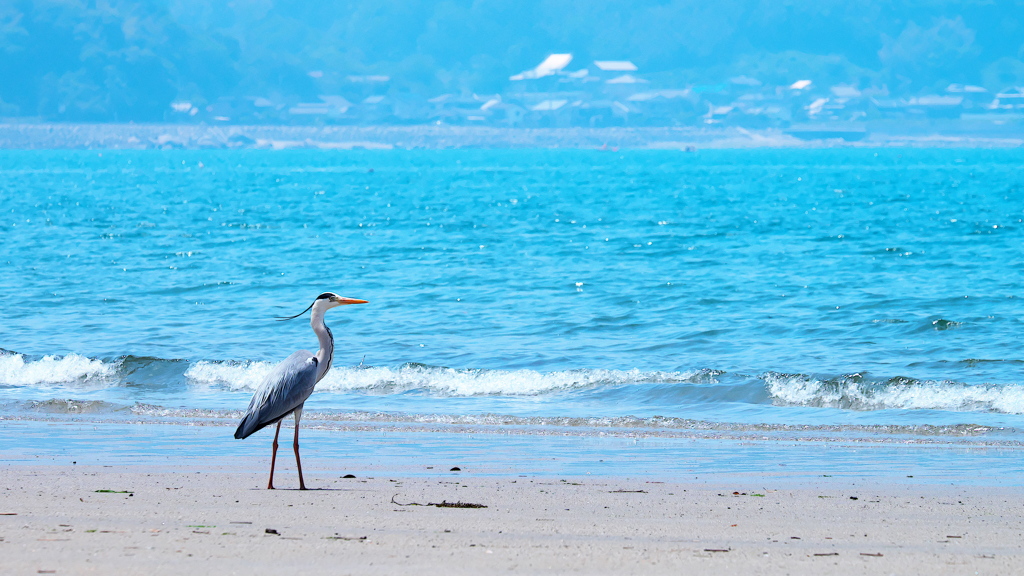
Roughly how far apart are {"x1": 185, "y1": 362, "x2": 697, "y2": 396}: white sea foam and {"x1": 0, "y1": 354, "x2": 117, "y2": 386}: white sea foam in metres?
1.14

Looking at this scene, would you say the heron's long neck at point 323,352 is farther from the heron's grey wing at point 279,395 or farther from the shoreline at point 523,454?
the shoreline at point 523,454

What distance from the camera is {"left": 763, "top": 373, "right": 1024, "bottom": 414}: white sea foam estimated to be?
12117 mm

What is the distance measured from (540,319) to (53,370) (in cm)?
708

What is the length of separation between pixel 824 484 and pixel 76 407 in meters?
7.81

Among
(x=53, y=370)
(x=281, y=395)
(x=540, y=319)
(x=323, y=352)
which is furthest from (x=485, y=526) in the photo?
(x=540, y=319)

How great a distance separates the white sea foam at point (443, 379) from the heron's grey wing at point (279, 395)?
5840mm

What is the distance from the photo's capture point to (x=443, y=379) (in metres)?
13.8

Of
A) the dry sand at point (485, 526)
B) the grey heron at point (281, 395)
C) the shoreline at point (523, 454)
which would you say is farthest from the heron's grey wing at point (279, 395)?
the shoreline at point (523, 454)

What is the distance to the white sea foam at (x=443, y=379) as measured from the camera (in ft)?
43.9

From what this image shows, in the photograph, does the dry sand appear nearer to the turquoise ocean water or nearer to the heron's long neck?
the heron's long neck

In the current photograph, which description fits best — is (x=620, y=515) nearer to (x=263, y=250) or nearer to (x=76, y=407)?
(x=76, y=407)

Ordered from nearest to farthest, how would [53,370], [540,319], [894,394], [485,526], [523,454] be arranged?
[485,526] → [523,454] → [894,394] → [53,370] → [540,319]

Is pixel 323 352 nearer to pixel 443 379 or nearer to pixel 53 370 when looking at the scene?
pixel 443 379

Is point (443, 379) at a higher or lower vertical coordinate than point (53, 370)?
lower
